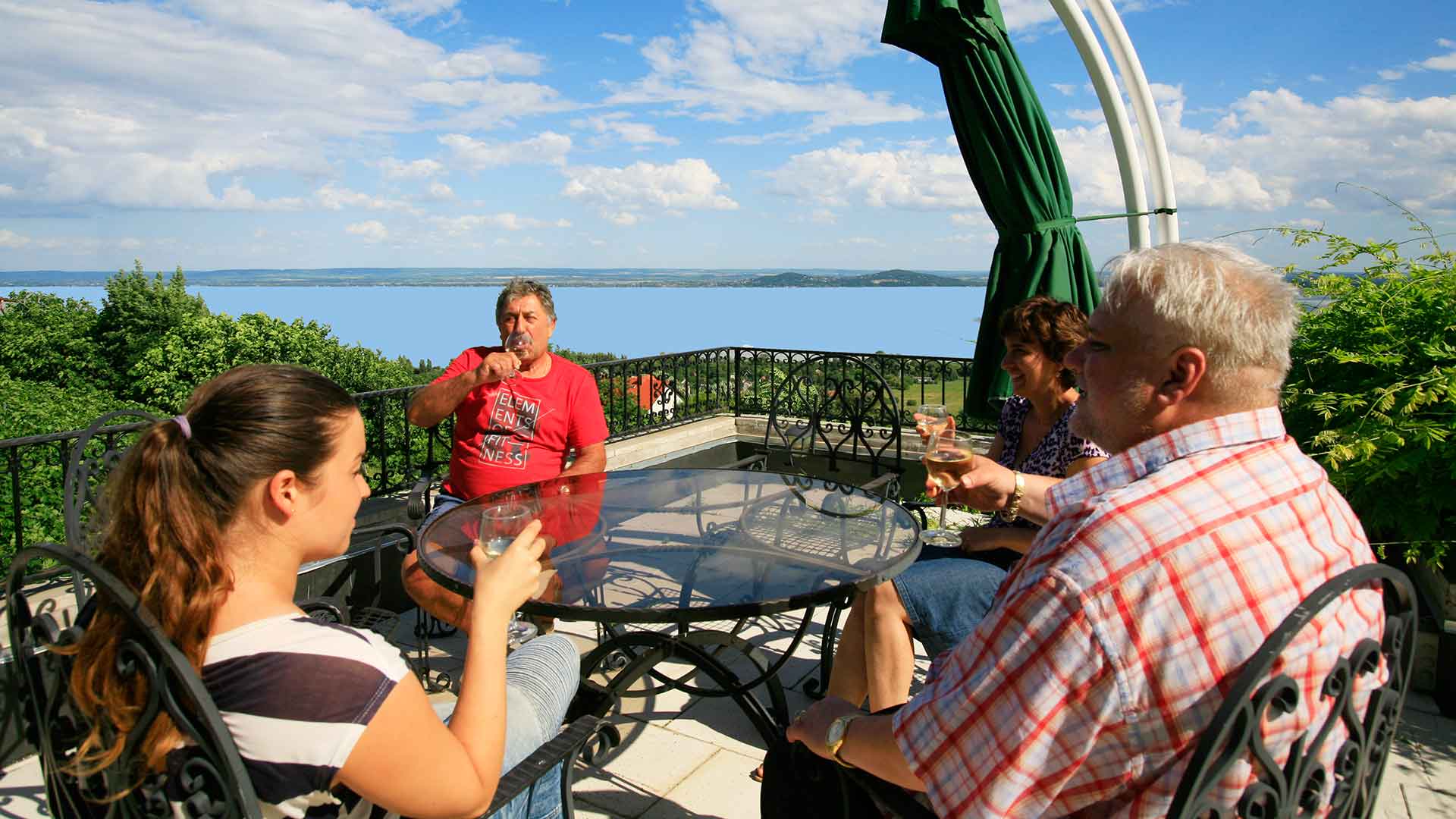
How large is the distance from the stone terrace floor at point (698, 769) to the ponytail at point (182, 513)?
1526mm

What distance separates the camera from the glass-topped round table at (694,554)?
1953mm

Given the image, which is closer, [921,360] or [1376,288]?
[1376,288]

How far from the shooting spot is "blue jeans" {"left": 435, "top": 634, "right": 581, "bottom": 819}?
4.66 ft

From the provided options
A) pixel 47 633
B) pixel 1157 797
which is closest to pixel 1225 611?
pixel 1157 797

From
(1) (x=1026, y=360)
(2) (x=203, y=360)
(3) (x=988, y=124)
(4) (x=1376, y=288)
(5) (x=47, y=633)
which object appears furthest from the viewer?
(2) (x=203, y=360)

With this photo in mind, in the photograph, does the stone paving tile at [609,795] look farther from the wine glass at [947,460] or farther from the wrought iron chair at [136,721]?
the wrought iron chair at [136,721]

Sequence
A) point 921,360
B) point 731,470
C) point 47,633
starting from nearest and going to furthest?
point 47,633, point 731,470, point 921,360

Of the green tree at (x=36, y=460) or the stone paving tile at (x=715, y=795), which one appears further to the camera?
the green tree at (x=36, y=460)

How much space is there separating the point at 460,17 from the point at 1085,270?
13404mm

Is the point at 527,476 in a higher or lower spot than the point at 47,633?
lower

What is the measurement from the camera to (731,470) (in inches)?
138

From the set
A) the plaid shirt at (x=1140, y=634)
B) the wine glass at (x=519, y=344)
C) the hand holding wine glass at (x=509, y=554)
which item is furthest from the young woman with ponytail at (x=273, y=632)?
the wine glass at (x=519, y=344)

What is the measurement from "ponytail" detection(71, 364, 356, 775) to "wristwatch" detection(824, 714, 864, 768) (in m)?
0.88

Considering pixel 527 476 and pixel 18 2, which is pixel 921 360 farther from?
pixel 18 2
